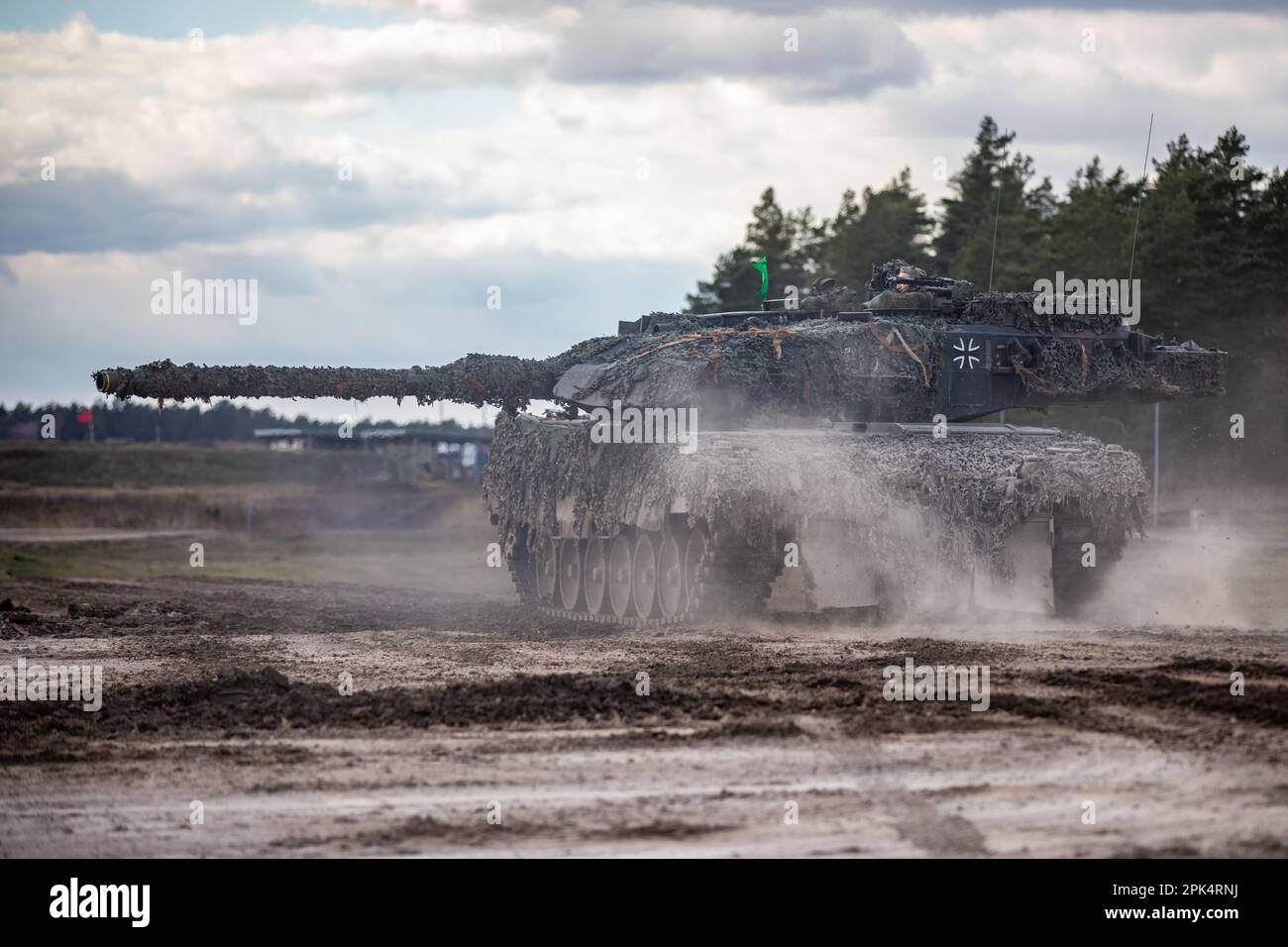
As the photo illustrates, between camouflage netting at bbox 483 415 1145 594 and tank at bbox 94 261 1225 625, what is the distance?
2 cm

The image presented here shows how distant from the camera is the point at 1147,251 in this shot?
4250cm

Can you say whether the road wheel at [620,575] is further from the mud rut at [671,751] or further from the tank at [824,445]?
the mud rut at [671,751]

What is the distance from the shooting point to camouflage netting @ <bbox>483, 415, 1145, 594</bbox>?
48.9 ft

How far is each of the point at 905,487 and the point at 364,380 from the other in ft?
19.5

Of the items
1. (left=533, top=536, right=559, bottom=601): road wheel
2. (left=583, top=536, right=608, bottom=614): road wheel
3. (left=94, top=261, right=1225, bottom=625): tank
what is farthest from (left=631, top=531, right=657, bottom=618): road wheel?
(left=533, top=536, right=559, bottom=601): road wheel

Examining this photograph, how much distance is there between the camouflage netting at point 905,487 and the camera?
14.9m

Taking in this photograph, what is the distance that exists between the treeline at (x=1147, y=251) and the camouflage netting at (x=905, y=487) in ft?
47.9

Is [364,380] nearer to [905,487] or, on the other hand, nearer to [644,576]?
[644,576]

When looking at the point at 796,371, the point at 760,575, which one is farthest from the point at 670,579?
the point at 796,371

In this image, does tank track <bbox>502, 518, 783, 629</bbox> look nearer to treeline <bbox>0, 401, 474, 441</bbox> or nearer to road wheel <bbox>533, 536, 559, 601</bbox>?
road wheel <bbox>533, 536, 559, 601</bbox>

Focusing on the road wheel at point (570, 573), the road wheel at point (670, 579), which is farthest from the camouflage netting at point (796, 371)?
the road wheel at point (570, 573)
